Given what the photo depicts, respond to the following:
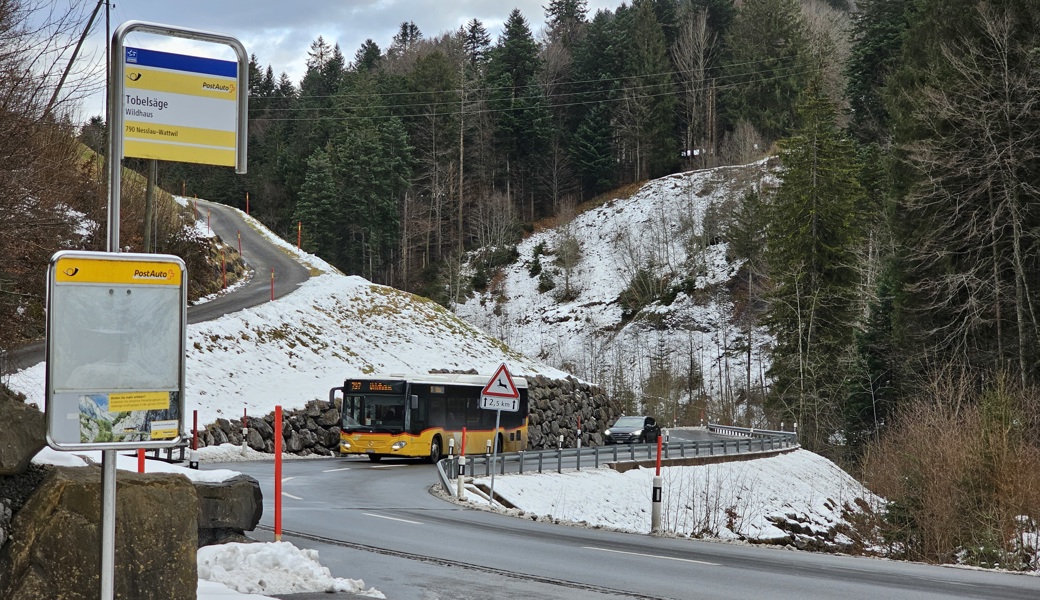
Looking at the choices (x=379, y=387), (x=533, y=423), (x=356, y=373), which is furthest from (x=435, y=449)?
(x=533, y=423)

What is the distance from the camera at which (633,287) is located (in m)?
85.1

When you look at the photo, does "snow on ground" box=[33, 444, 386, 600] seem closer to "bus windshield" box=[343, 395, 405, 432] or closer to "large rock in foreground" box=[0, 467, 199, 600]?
"large rock in foreground" box=[0, 467, 199, 600]

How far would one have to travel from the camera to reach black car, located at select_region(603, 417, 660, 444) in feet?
159

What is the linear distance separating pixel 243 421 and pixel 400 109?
234 ft

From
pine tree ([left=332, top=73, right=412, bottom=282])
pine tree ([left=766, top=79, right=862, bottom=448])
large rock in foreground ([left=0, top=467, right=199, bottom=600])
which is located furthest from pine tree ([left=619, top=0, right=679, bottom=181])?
large rock in foreground ([left=0, top=467, right=199, bottom=600])

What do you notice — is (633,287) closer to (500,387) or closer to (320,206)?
(320,206)

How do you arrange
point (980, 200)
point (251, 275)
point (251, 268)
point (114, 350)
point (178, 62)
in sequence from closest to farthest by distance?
point (114, 350)
point (178, 62)
point (980, 200)
point (251, 275)
point (251, 268)

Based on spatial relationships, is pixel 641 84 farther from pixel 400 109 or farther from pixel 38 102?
pixel 38 102

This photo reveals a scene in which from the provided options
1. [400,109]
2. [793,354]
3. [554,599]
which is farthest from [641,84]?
[554,599]

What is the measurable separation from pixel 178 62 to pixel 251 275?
49265mm

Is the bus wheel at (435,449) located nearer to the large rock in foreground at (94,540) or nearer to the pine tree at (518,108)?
the large rock in foreground at (94,540)

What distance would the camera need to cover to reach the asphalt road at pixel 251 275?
4119 cm

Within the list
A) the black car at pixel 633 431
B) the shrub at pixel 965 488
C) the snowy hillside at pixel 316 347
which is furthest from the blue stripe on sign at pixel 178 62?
the black car at pixel 633 431

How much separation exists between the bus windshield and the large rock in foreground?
26.5 m
